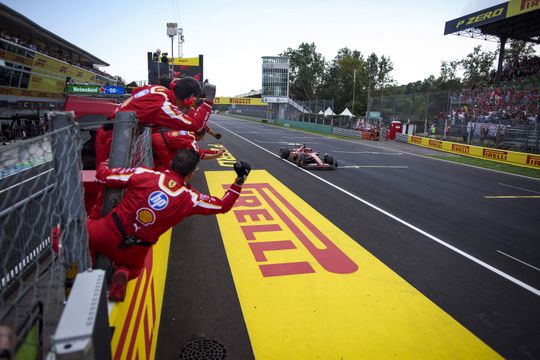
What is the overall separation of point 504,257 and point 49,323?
5.78 metres

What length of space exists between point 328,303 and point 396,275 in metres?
1.23

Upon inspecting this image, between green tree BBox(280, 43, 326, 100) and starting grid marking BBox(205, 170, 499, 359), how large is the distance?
93.7m

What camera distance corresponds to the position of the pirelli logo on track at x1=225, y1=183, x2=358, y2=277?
15.2 ft

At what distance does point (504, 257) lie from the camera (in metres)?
5.17

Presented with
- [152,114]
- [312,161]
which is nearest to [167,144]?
[152,114]

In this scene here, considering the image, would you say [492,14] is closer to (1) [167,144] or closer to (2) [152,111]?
(1) [167,144]

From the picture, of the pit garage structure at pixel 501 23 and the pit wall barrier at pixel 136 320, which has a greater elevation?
the pit garage structure at pixel 501 23

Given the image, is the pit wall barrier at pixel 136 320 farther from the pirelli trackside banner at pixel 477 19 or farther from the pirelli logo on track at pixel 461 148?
the pirelli trackside banner at pixel 477 19

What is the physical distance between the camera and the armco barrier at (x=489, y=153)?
632 inches

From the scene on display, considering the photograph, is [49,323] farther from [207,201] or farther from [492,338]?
[492,338]

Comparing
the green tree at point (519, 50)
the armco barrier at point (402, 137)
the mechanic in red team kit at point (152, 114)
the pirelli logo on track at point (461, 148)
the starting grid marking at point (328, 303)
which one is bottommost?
the starting grid marking at point (328, 303)

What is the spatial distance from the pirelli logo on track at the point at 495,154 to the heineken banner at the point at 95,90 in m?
18.9

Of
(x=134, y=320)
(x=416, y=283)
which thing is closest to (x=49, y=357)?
(x=134, y=320)

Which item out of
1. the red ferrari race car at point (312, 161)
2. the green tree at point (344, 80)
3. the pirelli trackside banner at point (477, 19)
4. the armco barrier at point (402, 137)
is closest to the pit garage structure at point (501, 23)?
the pirelli trackside banner at point (477, 19)
